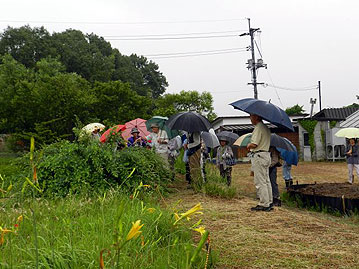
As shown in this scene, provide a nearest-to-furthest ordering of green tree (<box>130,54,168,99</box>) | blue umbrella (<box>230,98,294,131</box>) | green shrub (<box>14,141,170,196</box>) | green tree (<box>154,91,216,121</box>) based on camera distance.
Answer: blue umbrella (<box>230,98,294,131</box>), green shrub (<box>14,141,170,196</box>), green tree (<box>154,91,216,121</box>), green tree (<box>130,54,168,99</box>)

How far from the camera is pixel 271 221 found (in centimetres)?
475

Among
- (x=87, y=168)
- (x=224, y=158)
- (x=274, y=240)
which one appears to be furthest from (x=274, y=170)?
(x=87, y=168)

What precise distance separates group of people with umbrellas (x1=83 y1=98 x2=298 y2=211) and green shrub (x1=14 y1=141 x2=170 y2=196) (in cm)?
70

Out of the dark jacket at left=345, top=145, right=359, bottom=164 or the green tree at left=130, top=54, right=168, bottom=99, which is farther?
the green tree at left=130, top=54, right=168, bottom=99

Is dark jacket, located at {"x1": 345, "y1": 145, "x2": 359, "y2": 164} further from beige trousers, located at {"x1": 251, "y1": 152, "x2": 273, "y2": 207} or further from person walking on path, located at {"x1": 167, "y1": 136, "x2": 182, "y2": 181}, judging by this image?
beige trousers, located at {"x1": 251, "y1": 152, "x2": 273, "y2": 207}

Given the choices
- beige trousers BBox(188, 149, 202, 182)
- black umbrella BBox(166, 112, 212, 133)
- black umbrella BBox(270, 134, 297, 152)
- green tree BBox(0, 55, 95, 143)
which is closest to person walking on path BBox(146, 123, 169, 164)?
Result: black umbrella BBox(166, 112, 212, 133)

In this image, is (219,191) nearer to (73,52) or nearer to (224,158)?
(224,158)

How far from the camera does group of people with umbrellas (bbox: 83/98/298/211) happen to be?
18.7ft

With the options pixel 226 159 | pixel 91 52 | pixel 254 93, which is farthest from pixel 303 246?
pixel 91 52

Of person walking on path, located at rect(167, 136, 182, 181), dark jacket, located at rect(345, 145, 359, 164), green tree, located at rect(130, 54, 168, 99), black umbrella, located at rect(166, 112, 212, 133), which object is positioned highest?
green tree, located at rect(130, 54, 168, 99)

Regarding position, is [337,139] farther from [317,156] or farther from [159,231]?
Result: [159,231]

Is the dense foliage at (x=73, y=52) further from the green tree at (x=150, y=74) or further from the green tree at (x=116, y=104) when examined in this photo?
the green tree at (x=116, y=104)

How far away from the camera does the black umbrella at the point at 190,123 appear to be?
7.86m

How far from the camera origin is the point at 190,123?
7.91m
